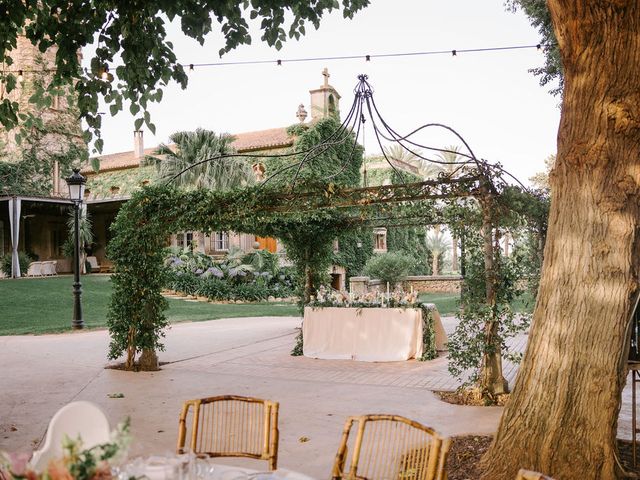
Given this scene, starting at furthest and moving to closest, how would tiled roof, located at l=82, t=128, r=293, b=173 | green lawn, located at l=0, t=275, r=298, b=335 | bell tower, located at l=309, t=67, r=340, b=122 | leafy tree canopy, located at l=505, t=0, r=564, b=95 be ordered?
tiled roof, located at l=82, t=128, r=293, b=173 < bell tower, located at l=309, t=67, r=340, b=122 < green lawn, located at l=0, t=275, r=298, b=335 < leafy tree canopy, located at l=505, t=0, r=564, b=95

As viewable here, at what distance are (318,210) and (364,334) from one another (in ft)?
8.12

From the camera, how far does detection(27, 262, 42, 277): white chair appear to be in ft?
79.0

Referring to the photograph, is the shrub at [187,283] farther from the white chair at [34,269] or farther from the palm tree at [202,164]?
the white chair at [34,269]

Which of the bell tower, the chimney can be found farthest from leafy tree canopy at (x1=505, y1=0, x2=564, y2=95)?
the chimney

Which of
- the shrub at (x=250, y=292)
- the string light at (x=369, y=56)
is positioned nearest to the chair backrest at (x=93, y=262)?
the shrub at (x=250, y=292)

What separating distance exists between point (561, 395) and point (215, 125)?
74.3 feet

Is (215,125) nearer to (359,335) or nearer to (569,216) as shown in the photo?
(359,335)

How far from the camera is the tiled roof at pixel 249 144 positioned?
27.4 m

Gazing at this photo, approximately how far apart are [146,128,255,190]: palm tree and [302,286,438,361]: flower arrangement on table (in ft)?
46.9

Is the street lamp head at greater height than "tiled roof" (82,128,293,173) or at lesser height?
lesser

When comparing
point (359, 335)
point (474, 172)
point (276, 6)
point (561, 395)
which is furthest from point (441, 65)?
point (561, 395)

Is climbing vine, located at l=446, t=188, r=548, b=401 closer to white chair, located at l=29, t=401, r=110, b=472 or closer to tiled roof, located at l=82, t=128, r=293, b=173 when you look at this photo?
white chair, located at l=29, t=401, r=110, b=472

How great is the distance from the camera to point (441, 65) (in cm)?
842

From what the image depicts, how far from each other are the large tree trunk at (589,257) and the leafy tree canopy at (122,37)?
3.23 metres
